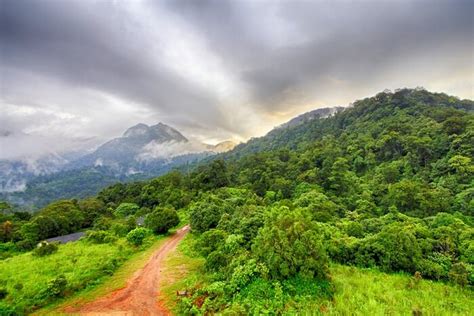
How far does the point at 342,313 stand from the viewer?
897 cm

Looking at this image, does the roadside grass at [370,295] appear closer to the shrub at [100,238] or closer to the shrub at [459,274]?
the shrub at [459,274]

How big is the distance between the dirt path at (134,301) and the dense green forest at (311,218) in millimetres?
1441

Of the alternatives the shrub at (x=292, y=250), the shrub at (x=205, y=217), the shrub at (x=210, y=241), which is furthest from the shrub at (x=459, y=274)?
the shrub at (x=205, y=217)

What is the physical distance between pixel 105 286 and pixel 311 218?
1393cm

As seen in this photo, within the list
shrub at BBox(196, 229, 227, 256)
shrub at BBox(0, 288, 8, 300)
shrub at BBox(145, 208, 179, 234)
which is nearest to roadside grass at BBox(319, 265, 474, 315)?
shrub at BBox(196, 229, 227, 256)

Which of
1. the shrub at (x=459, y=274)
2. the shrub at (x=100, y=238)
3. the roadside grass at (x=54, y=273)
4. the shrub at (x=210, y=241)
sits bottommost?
the shrub at (x=459, y=274)

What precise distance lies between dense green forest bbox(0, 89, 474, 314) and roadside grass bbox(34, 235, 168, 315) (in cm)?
185

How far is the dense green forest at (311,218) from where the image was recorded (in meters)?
10.6

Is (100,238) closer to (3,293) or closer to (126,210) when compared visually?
(3,293)

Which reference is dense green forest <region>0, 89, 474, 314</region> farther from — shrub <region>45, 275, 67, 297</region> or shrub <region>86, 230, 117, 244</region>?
shrub <region>45, 275, 67, 297</region>

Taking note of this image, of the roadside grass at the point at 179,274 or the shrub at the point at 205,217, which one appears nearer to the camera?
the roadside grass at the point at 179,274

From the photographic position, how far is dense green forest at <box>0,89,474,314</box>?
34.7 feet

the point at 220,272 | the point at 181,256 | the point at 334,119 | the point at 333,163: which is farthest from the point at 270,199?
the point at 334,119

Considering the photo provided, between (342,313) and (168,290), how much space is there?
7.42 m
